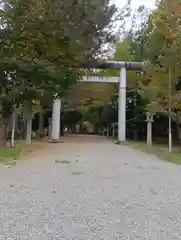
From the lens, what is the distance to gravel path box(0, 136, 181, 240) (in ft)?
11.7

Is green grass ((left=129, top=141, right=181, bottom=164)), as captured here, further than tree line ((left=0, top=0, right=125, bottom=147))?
Yes

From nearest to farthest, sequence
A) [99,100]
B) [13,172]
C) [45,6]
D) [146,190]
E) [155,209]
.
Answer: [155,209] → [146,190] → [13,172] → [45,6] → [99,100]

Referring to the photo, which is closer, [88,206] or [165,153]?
[88,206]

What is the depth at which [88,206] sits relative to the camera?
4848 mm

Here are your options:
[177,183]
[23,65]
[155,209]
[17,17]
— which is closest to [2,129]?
[23,65]

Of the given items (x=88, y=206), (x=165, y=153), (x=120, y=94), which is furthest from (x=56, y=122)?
(x=88, y=206)

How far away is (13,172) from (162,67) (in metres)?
11.8

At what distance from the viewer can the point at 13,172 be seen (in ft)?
27.6

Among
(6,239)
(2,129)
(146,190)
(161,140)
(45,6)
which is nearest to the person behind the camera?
(6,239)

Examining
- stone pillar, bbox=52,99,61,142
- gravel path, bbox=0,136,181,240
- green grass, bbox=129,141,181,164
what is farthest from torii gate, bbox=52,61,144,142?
gravel path, bbox=0,136,181,240

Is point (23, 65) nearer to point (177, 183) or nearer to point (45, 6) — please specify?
point (45, 6)

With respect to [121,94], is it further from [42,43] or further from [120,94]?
[42,43]

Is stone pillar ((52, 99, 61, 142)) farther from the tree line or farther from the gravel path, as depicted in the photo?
the gravel path

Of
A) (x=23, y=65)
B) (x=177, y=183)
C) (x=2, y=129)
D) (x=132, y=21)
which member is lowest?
(x=177, y=183)
